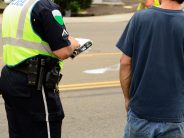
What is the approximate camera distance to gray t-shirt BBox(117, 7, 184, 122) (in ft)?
10.5

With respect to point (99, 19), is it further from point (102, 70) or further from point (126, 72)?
point (126, 72)

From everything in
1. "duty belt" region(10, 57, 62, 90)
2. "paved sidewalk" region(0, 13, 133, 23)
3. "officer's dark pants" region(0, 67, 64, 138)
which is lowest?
"paved sidewalk" region(0, 13, 133, 23)

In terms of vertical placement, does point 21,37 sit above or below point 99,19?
above

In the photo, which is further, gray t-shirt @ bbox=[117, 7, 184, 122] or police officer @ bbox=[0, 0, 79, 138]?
police officer @ bbox=[0, 0, 79, 138]

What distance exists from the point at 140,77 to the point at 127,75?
0.11m

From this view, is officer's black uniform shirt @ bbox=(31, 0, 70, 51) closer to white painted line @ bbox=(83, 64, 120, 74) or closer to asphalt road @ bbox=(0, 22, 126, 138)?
asphalt road @ bbox=(0, 22, 126, 138)

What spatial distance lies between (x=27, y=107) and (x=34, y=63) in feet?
1.02

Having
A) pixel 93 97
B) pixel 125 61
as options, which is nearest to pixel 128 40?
pixel 125 61

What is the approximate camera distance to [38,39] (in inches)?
139

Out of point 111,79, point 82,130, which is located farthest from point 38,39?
point 111,79

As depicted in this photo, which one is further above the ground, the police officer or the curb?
the police officer

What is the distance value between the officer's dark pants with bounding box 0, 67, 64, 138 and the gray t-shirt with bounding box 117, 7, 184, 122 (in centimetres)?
63

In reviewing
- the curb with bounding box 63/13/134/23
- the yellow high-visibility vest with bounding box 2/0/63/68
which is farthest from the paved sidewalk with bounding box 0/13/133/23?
the yellow high-visibility vest with bounding box 2/0/63/68

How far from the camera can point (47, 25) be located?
3.46 metres
